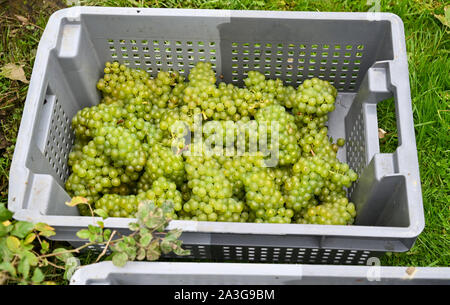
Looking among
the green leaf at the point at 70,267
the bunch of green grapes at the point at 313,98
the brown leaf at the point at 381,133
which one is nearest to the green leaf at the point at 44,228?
the green leaf at the point at 70,267

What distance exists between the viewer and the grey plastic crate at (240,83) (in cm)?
142

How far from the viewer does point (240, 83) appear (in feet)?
6.49

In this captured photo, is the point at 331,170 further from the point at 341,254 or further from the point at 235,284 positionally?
the point at 235,284

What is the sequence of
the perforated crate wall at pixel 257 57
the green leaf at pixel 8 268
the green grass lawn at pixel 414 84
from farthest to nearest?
the green grass lawn at pixel 414 84, the perforated crate wall at pixel 257 57, the green leaf at pixel 8 268

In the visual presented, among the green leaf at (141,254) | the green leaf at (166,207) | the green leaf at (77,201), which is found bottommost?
the green leaf at (141,254)

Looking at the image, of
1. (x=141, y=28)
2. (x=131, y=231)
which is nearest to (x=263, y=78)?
(x=141, y=28)

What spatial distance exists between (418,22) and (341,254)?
1291 millimetres

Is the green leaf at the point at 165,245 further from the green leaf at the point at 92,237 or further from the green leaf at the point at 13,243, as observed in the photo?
the green leaf at the point at 13,243

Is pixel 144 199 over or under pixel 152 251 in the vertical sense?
over

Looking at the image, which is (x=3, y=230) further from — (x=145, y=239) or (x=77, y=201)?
(x=145, y=239)

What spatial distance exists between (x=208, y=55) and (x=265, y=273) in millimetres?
937

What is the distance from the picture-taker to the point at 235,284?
133cm

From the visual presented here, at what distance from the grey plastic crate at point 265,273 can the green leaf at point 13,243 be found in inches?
8.0

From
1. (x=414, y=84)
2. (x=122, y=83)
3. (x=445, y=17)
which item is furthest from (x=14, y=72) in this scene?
(x=445, y=17)
